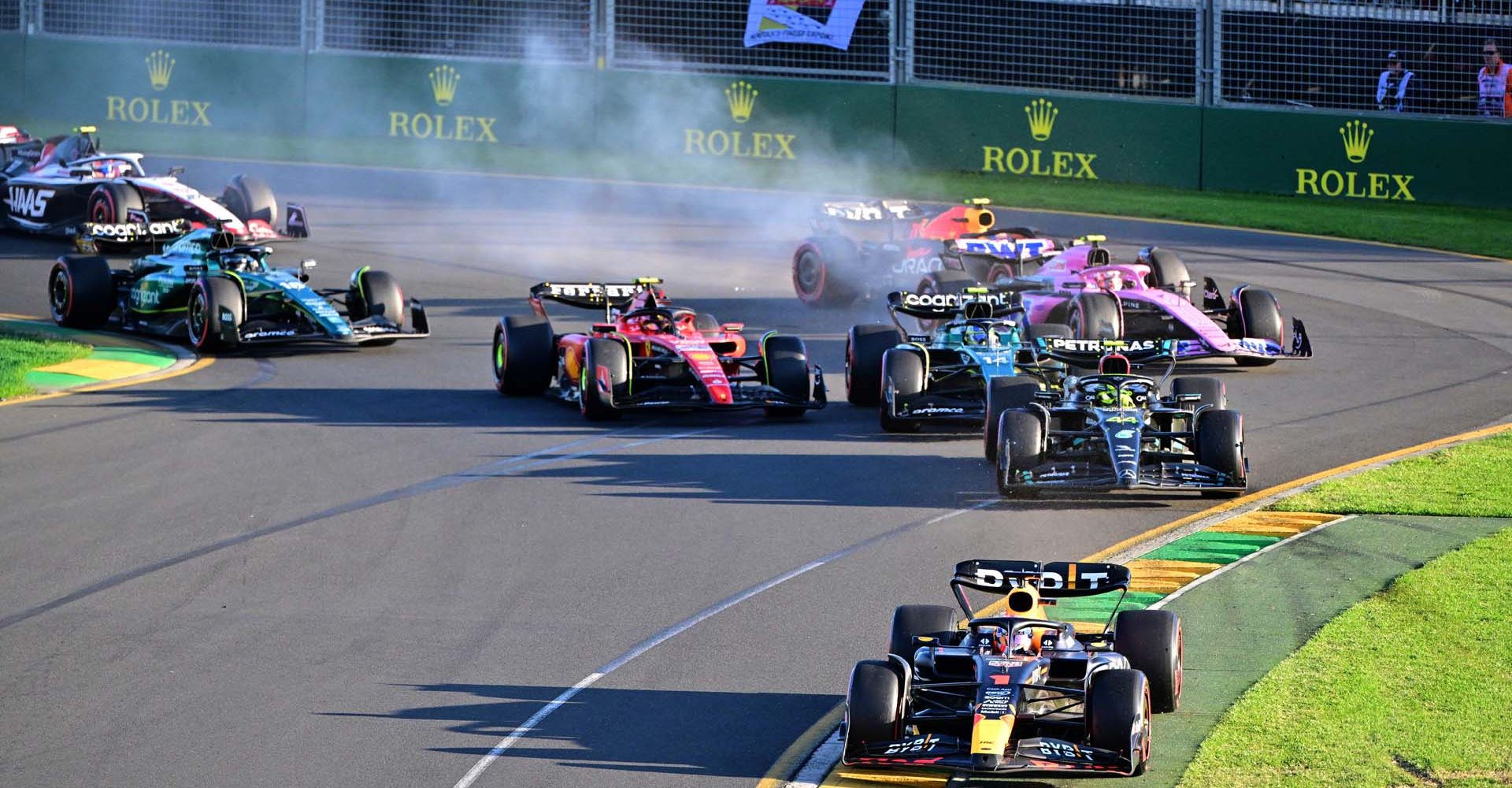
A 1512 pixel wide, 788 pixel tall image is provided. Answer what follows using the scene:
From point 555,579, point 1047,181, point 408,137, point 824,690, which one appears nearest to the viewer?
point 824,690

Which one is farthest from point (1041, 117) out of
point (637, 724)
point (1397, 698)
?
point (637, 724)

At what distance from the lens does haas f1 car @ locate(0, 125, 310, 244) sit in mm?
28344

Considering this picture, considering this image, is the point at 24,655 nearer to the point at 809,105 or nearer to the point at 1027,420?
the point at 1027,420

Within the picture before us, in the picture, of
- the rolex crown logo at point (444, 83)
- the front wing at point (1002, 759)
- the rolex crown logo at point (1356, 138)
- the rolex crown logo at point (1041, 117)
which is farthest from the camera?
the rolex crown logo at point (444, 83)

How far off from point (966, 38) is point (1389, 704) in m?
27.7

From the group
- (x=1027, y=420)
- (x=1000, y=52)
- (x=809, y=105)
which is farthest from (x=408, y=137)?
(x=1027, y=420)

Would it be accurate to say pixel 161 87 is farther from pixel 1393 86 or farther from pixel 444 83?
pixel 1393 86

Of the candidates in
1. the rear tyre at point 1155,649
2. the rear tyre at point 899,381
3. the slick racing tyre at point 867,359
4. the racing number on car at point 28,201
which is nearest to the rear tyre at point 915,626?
the rear tyre at point 1155,649

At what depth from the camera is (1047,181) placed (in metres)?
36.6

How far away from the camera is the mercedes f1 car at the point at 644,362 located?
1872 centimetres

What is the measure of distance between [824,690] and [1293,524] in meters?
5.37

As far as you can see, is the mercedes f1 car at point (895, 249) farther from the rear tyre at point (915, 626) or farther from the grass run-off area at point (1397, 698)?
the rear tyre at point (915, 626)

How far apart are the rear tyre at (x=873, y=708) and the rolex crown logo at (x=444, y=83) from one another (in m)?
31.7

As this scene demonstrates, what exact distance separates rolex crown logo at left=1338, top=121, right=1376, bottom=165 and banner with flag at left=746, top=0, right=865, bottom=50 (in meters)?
9.30
